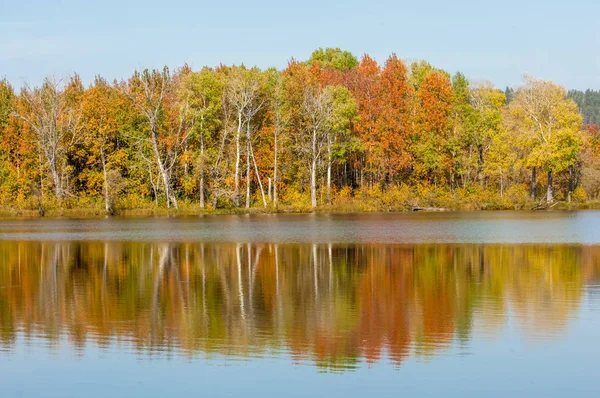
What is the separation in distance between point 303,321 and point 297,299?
132 inches

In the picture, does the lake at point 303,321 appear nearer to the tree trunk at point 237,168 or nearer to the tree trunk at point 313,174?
the tree trunk at point 237,168

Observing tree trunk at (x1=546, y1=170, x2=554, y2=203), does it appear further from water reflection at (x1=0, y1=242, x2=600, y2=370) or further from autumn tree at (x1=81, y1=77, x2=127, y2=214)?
water reflection at (x1=0, y1=242, x2=600, y2=370)

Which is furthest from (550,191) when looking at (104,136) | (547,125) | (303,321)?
(303,321)

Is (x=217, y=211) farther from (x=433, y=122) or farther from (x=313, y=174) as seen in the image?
(x=433, y=122)

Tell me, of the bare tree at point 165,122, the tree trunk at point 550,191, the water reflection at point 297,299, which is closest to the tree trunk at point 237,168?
the bare tree at point 165,122

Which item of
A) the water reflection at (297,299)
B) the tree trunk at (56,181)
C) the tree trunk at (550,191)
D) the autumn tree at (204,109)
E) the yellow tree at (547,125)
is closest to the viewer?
the water reflection at (297,299)

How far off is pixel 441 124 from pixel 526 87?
9.03 meters

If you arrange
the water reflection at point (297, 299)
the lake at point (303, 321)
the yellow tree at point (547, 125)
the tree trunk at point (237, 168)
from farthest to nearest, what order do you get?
the yellow tree at point (547, 125) → the tree trunk at point (237, 168) → the water reflection at point (297, 299) → the lake at point (303, 321)

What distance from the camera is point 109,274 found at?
27938mm

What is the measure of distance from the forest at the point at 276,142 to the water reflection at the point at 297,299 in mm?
37083

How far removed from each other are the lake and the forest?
116 feet

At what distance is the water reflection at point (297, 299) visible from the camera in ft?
53.9

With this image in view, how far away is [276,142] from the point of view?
7281 centimetres

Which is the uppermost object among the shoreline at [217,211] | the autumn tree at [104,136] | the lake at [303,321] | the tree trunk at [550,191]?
the autumn tree at [104,136]
